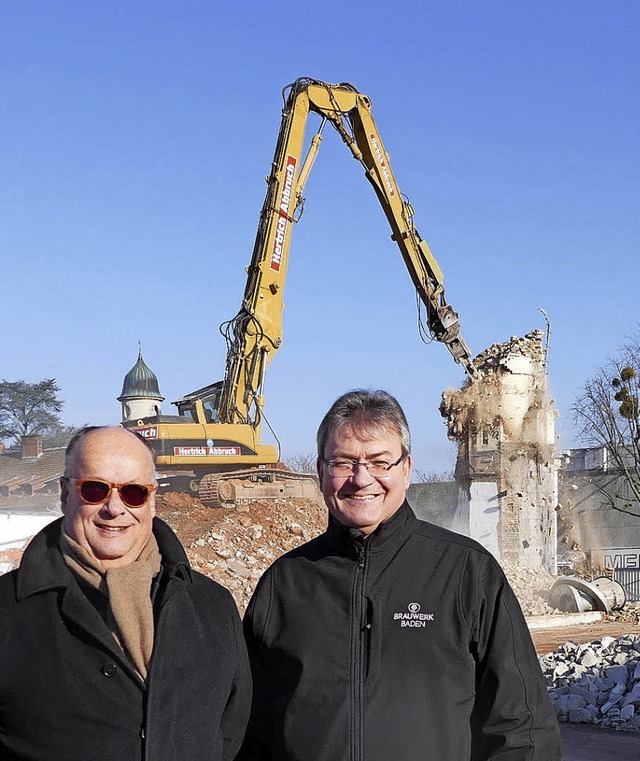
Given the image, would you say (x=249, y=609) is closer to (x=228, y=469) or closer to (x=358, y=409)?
(x=358, y=409)

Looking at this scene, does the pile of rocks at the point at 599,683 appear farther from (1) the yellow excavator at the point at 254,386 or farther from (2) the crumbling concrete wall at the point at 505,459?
(2) the crumbling concrete wall at the point at 505,459

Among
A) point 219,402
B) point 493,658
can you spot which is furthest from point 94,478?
point 219,402

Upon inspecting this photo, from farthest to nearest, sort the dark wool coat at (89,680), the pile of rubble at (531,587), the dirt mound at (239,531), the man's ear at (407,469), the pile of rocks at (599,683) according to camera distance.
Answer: the pile of rubble at (531,587)
the dirt mound at (239,531)
the pile of rocks at (599,683)
the man's ear at (407,469)
the dark wool coat at (89,680)

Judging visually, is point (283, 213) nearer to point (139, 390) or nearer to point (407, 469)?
point (407, 469)

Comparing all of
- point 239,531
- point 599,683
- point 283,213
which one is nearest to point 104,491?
point 599,683

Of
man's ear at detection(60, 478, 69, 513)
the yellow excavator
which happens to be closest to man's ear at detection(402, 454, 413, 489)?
man's ear at detection(60, 478, 69, 513)

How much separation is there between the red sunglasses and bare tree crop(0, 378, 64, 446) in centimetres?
5903

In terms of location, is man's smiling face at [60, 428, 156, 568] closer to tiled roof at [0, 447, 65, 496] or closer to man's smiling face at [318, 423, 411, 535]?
man's smiling face at [318, 423, 411, 535]

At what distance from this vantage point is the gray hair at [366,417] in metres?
3.21

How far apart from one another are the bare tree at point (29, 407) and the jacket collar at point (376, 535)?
58935 millimetres

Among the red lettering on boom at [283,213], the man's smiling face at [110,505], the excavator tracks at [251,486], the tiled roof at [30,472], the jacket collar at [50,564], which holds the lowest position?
the jacket collar at [50,564]

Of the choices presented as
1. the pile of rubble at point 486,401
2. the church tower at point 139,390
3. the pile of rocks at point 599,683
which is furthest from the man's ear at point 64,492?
the church tower at point 139,390

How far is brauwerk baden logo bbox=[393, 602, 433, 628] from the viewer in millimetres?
3041

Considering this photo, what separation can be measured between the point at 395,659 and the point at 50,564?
0.99m
